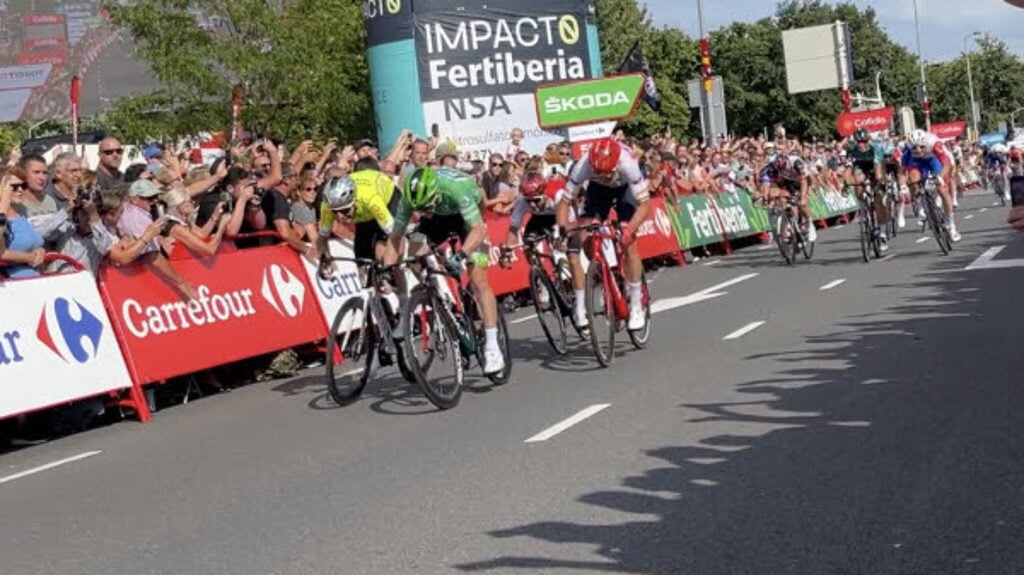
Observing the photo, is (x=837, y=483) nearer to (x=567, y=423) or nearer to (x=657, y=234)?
(x=567, y=423)

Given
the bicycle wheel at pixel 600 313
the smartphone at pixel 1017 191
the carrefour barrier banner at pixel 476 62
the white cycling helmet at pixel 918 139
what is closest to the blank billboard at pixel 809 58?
the carrefour barrier banner at pixel 476 62

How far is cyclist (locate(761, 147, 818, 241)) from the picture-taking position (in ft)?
81.0

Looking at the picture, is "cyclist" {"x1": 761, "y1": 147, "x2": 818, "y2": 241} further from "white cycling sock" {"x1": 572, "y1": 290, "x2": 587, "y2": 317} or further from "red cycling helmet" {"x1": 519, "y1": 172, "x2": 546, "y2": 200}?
"white cycling sock" {"x1": 572, "y1": 290, "x2": 587, "y2": 317}

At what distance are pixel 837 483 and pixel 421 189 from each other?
4761 mm

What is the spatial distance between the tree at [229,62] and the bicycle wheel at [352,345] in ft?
70.5

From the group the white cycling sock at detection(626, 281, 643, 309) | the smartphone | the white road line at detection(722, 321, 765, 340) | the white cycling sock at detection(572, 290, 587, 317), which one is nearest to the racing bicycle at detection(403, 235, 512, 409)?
the white cycling sock at detection(572, 290, 587, 317)

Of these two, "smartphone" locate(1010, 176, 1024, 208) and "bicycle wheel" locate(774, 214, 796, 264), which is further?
"bicycle wheel" locate(774, 214, 796, 264)

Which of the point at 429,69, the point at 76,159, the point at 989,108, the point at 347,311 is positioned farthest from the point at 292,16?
the point at 989,108

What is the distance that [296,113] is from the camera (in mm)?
37875

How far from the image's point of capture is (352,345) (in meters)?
11.7

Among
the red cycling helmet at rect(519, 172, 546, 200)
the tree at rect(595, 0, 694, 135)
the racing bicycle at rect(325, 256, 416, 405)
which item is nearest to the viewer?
the racing bicycle at rect(325, 256, 416, 405)

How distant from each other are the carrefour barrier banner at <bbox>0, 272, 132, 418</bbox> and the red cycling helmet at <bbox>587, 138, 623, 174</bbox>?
12.9 feet

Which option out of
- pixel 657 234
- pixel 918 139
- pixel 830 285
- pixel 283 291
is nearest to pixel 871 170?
pixel 918 139

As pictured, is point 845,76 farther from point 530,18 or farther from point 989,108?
point 989,108
